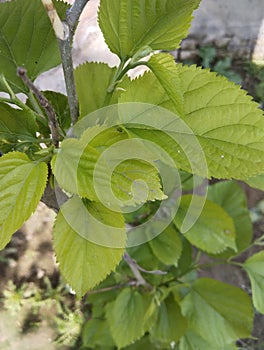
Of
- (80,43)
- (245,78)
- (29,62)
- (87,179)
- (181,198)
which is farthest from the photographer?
(245,78)

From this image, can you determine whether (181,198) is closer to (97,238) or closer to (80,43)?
(97,238)

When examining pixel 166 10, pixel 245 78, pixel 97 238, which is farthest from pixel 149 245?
pixel 245 78

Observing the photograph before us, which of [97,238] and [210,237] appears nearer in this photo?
[97,238]

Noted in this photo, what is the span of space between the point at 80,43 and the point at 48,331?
39.7 inches

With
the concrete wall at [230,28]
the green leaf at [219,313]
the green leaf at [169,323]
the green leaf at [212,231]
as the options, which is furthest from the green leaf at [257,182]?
the concrete wall at [230,28]

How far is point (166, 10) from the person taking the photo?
0.41 meters

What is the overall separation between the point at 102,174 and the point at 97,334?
904 millimetres

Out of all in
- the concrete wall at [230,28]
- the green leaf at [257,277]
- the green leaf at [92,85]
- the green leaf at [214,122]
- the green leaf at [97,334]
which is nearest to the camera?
the green leaf at [214,122]

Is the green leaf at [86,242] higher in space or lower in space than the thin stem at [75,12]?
lower

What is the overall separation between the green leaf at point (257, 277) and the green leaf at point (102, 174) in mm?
499

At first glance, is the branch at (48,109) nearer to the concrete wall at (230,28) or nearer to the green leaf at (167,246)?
the green leaf at (167,246)

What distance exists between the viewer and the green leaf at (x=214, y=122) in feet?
1.40

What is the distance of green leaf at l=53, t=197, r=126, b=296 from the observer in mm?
454

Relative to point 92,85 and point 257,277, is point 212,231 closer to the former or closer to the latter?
point 257,277
